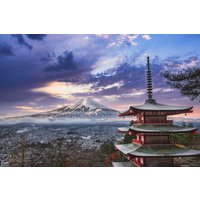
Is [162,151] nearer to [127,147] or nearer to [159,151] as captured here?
[159,151]

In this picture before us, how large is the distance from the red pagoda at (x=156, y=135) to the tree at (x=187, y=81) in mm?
533

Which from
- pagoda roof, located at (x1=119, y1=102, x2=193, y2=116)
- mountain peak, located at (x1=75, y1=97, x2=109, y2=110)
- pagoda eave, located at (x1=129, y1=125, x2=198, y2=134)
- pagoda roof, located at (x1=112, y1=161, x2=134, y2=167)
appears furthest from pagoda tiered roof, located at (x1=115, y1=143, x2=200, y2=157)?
mountain peak, located at (x1=75, y1=97, x2=109, y2=110)

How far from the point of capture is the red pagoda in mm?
5965

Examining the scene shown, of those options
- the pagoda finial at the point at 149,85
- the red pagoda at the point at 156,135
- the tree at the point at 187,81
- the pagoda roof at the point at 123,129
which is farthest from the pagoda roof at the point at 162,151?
the tree at the point at 187,81

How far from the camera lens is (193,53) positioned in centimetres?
670

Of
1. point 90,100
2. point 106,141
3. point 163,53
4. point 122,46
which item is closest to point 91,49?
point 122,46

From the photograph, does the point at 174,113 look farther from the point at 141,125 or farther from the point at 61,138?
the point at 61,138

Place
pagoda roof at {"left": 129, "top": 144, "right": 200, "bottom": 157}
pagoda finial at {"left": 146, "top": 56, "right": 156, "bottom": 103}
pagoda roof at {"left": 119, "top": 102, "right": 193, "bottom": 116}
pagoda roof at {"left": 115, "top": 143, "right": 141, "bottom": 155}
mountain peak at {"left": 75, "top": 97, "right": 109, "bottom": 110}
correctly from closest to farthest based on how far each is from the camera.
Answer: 1. pagoda roof at {"left": 129, "top": 144, "right": 200, "bottom": 157}
2. pagoda roof at {"left": 119, "top": 102, "right": 193, "bottom": 116}
3. pagoda roof at {"left": 115, "top": 143, "right": 141, "bottom": 155}
4. pagoda finial at {"left": 146, "top": 56, "right": 156, "bottom": 103}
5. mountain peak at {"left": 75, "top": 97, "right": 109, "bottom": 110}

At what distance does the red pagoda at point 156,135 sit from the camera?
5965 mm

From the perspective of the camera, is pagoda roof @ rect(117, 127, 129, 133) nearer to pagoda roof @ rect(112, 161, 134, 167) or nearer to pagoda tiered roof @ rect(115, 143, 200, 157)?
pagoda tiered roof @ rect(115, 143, 200, 157)

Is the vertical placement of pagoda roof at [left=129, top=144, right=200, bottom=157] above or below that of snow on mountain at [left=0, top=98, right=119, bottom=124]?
below

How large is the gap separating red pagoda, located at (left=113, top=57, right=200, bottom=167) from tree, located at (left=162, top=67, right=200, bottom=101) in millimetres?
533

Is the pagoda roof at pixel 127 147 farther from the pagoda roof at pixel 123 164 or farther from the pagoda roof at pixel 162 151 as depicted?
the pagoda roof at pixel 123 164

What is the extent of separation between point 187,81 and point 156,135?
136 cm
